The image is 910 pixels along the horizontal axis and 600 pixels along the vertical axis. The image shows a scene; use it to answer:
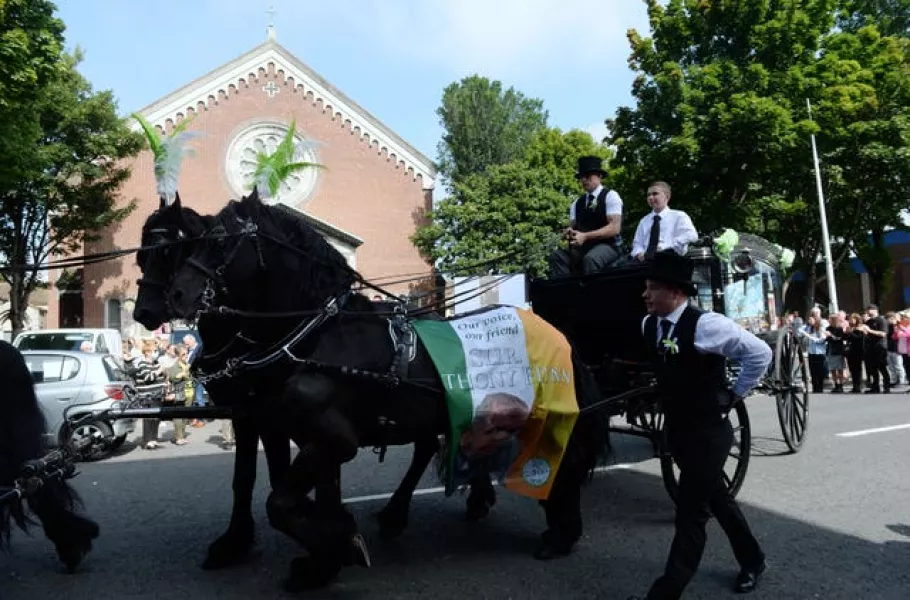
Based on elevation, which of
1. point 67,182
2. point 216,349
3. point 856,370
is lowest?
point 856,370

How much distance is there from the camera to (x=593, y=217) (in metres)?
6.15

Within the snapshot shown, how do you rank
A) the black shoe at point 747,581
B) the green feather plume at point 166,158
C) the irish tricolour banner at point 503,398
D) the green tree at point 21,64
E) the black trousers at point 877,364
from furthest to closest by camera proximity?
the black trousers at point 877,364 → the green tree at point 21,64 → the irish tricolour banner at point 503,398 → the green feather plume at point 166,158 → the black shoe at point 747,581

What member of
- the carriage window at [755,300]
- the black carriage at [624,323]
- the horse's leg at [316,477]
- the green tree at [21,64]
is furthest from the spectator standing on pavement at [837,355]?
the green tree at [21,64]

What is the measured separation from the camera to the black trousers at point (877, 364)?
14.8 metres

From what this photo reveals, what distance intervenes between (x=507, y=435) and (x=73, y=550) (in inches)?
117

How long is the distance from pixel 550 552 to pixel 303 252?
8.67 ft

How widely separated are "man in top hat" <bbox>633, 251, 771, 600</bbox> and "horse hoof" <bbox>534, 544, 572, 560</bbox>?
1.15m

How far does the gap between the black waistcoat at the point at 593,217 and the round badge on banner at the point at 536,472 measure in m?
2.09

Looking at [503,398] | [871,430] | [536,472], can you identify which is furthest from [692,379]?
[871,430]

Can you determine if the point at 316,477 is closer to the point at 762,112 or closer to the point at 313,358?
the point at 313,358

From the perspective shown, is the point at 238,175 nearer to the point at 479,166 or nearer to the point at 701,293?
the point at 479,166

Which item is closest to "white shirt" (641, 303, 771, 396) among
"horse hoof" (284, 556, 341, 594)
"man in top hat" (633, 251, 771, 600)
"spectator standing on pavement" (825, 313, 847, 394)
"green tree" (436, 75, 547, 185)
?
"man in top hat" (633, 251, 771, 600)

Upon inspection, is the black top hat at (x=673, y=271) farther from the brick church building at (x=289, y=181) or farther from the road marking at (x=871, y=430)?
the brick church building at (x=289, y=181)

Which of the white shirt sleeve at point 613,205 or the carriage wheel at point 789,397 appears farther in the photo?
the carriage wheel at point 789,397
